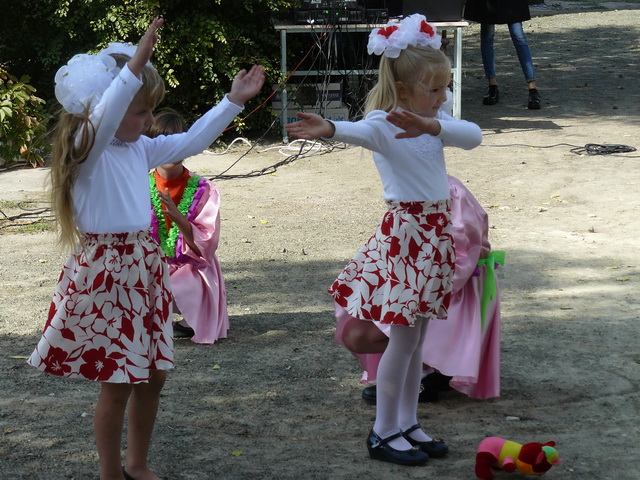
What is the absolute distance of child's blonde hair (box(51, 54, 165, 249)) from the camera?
2.78 meters

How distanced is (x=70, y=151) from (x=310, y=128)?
0.74 metres

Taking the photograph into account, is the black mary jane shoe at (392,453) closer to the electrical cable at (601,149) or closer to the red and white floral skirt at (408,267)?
the red and white floral skirt at (408,267)

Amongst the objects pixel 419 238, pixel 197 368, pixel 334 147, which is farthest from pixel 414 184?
pixel 334 147

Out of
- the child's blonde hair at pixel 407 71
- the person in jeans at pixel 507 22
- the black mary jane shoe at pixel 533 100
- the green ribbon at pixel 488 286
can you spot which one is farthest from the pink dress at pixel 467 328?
the black mary jane shoe at pixel 533 100

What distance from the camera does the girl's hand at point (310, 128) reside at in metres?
2.89

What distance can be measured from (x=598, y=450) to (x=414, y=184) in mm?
1202

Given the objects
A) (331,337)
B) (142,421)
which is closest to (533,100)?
(331,337)

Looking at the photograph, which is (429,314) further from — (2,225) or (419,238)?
(2,225)

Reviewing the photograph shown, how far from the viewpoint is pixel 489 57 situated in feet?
37.7

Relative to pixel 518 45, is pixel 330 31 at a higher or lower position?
higher

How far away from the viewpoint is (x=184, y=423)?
12.3 ft

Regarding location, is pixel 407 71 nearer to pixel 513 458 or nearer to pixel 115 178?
pixel 115 178

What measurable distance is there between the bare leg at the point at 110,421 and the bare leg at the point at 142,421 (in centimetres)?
7

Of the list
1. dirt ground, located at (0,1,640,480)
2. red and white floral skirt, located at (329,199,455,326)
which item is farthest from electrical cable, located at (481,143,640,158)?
red and white floral skirt, located at (329,199,455,326)
